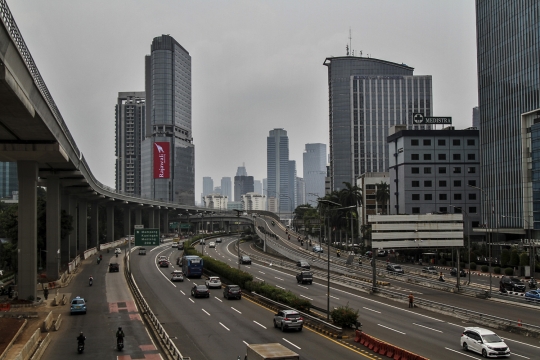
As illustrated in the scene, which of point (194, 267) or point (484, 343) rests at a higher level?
point (484, 343)

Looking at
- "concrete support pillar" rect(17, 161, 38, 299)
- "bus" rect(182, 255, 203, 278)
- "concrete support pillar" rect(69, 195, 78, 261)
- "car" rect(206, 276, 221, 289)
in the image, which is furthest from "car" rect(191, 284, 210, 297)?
"concrete support pillar" rect(69, 195, 78, 261)

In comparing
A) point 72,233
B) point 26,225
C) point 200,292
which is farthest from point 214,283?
point 72,233

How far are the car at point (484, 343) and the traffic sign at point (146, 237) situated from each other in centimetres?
5783

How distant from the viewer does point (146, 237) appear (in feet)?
279

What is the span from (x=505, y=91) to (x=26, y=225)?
9163 centimetres

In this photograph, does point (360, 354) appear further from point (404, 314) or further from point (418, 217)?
point (418, 217)

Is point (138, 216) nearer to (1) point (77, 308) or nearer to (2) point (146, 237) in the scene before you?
(2) point (146, 237)

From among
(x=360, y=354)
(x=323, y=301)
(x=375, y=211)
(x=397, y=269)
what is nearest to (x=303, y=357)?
(x=360, y=354)

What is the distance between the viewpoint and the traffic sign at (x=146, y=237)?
84688 mm

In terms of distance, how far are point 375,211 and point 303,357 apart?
450 ft

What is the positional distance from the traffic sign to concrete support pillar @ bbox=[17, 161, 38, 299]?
26492mm

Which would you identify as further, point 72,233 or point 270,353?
point 72,233

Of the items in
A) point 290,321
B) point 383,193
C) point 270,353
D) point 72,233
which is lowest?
point 290,321

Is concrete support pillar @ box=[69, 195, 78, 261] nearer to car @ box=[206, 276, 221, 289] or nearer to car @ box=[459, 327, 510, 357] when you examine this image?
car @ box=[206, 276, 221, 289]
